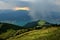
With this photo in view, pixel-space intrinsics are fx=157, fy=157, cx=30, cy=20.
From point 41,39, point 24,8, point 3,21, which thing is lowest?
point 41,39

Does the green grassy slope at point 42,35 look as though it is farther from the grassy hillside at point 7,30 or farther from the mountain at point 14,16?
the mountain at point 14,16

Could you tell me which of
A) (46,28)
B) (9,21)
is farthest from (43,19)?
(9,21)

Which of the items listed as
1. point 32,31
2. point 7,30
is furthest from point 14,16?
point 32,31

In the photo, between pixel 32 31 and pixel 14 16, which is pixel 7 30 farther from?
pixel 32 31

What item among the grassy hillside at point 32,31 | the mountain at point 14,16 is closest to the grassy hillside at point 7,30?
the grassy hillside at point 32,31

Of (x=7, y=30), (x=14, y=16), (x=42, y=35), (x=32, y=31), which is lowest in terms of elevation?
(x=42, y=35)

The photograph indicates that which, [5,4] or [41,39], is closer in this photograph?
[41,39]

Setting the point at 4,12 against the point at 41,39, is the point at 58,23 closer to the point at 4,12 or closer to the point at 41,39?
the point at 41,39

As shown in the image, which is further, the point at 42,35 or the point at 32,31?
the point at 32,31
